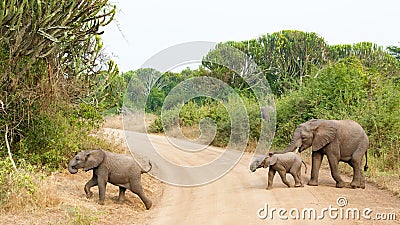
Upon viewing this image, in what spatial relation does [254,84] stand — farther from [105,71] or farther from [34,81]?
[34,81]

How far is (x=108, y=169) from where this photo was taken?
10.2 metres

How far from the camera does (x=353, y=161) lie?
12000 millimetres

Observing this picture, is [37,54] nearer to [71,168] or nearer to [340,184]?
[71,168]

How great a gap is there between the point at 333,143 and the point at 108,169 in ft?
17.5

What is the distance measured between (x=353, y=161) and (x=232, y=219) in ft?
15.3

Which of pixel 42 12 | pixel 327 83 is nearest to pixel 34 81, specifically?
pixel 42 12

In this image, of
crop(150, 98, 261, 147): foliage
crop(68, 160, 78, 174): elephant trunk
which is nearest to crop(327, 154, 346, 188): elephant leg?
crop(68, 160, 78, 174): elephant trunk

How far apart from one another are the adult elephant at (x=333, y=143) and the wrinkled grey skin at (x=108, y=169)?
148 inches

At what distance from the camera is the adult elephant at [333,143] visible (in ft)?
38.9

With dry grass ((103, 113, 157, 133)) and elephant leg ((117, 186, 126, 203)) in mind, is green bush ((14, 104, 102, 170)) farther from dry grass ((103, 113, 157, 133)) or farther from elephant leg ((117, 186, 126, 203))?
dry grass ((103, 113, 157, 133))

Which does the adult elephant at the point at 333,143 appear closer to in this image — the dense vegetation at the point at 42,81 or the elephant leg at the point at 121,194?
the elephant leg at the point at 121,194

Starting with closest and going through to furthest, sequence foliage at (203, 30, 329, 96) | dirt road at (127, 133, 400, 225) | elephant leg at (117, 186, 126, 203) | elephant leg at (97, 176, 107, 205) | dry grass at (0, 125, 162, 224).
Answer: dry grass at (0, 125, 162, 224) < dirt road at (127, 133, 400, 225) < elephant leg at (97, 176, 107, 205) < elephant leg at (117, 186, 126, 203) < foliage at (203, 30, 329, 96)

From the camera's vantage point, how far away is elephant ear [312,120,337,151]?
11867 millimetres

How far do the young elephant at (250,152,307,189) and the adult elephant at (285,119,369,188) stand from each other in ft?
1.51
